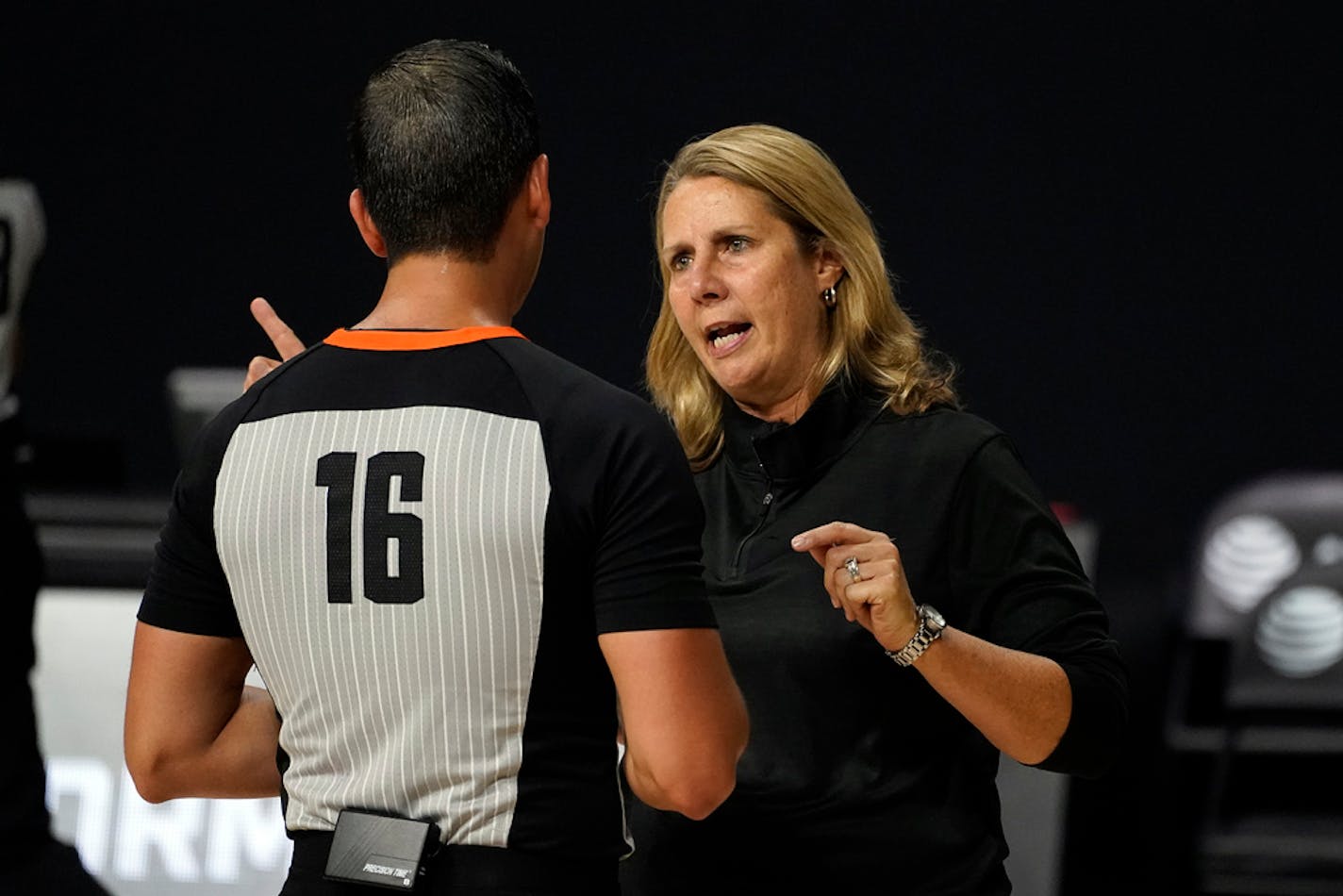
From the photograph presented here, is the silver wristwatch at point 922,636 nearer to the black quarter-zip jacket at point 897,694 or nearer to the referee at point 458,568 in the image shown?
the black quarter-zip jacket at point 897,694

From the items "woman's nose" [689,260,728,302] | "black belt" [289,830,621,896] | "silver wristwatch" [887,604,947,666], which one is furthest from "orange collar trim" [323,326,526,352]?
"woman's nose" [689,260,728,302]

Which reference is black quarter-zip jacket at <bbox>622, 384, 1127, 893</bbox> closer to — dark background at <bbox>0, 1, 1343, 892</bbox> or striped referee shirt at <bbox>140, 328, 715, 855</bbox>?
striped referee shirt at <bbox>140, 328, 715, 855</bbox>

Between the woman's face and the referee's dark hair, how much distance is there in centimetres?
56

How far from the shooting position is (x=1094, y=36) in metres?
4.55

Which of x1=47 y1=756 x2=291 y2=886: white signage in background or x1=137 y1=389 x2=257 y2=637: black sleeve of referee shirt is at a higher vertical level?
x1=137 y1=389 x2=257 y2=637: black sleeve of referee shirt

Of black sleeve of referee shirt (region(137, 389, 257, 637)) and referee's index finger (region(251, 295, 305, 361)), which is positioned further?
referee's index finger (region(251, 295, 305, 361))

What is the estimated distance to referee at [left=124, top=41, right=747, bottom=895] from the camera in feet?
3.97

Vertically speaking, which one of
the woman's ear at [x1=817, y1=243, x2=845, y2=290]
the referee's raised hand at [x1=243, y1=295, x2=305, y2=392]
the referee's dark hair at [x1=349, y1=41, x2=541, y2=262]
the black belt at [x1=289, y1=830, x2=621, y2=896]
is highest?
the referee's dark hair at [x1=349, y1=41, x2=541, y2=262]

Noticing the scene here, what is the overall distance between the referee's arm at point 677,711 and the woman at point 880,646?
11.9 inches

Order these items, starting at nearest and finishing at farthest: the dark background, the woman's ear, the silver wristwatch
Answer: the silver wristwatch
the woman's ear
the dark background

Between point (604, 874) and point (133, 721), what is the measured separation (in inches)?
15.6

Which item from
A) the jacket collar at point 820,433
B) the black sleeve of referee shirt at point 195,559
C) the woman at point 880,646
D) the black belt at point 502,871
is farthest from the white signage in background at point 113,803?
the black belt at point 502,871

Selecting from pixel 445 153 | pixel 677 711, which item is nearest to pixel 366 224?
pixel 445 153

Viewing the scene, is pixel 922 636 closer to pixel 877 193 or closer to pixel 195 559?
pixel 195 559
